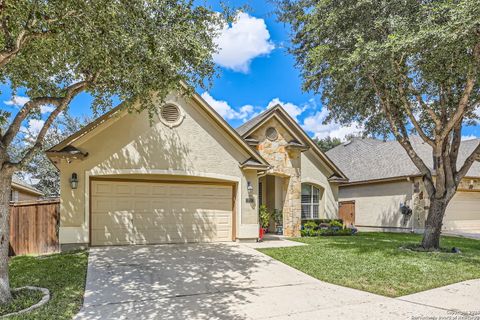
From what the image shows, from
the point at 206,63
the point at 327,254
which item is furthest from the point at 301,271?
the point at 206,63

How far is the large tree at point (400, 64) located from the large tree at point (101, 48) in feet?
15.2

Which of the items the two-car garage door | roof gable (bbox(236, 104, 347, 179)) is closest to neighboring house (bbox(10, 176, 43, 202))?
the two-car garage door

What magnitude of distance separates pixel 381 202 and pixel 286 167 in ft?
28.7

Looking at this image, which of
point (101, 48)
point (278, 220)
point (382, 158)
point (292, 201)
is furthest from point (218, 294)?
point (382, 158)

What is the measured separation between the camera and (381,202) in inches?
824

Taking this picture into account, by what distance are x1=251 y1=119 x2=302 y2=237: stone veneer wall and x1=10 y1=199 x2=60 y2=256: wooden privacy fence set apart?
884cm

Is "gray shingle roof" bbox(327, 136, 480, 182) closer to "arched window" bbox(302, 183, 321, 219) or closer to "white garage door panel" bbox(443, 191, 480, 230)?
"white garage door panel" bbox(443, 191, 480, 230)

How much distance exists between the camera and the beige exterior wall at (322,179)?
59.0 ft

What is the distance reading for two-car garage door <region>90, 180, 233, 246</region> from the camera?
38.0 feet

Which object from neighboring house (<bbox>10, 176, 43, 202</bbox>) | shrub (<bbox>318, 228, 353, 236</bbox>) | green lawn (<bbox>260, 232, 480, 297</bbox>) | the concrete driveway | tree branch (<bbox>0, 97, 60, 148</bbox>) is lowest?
shrub (<bbox>318, 228, 353, 236</bbox>)

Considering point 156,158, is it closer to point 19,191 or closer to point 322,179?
point 322,179

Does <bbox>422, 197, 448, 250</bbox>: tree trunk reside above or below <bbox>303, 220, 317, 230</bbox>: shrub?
above

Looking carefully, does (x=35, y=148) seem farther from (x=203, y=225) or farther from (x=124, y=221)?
(x=203, y=225)

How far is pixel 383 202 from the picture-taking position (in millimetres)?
20766
